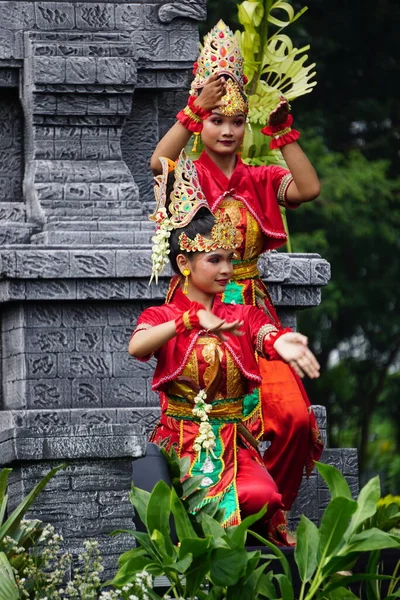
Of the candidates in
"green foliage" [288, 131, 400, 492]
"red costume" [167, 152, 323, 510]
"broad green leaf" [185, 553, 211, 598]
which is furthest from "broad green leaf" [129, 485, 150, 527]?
"green foliage" [288, 131, 400, 492]

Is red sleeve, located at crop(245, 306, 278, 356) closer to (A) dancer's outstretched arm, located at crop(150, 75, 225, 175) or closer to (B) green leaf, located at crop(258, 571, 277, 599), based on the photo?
(A) dancer's outstretched arm, located at crop(150, 75, 225, 175)

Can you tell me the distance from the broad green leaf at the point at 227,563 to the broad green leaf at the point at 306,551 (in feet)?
0.70

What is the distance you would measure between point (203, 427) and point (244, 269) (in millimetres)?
1038

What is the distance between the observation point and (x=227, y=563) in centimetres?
623

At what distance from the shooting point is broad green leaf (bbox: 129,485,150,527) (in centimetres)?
653

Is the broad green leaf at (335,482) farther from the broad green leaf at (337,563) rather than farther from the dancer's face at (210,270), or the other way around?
the dancer's face at (210,270)

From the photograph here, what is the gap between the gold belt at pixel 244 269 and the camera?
26.3ft

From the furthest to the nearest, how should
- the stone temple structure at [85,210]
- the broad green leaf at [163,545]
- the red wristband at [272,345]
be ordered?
the stone temple structure at [85,210]
the red wristband at [272,345]
the broad green leaf at [163,545]

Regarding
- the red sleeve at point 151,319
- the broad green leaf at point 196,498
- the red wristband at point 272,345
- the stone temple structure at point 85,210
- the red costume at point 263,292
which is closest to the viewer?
the broad green leaf at point 196,498

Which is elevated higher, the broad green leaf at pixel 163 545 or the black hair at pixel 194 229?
the black hair at pixel 194 229

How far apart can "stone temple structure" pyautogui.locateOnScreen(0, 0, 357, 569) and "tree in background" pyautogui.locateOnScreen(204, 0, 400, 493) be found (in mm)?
8061

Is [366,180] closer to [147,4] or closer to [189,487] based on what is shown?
[147,4]

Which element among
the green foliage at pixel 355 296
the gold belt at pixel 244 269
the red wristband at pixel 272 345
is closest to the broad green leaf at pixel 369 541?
the red wristband at pixel 272 345

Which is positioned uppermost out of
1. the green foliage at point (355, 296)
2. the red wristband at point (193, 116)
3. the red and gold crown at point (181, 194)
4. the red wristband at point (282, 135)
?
the red wristband at point (193, 116)
